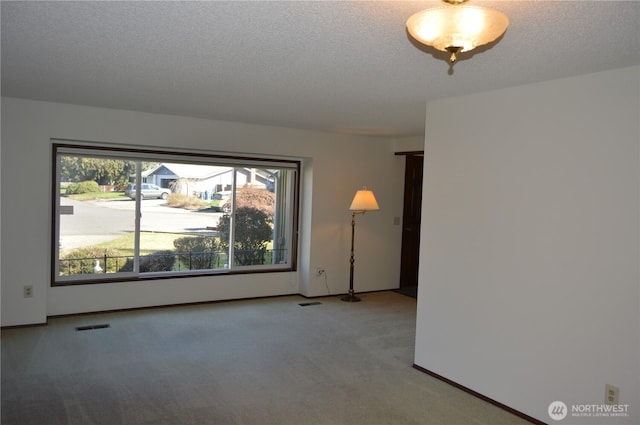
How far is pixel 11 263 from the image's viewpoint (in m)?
4.67

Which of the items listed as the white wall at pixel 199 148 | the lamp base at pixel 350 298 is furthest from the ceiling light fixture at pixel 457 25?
the lamp base at pixel 350 298

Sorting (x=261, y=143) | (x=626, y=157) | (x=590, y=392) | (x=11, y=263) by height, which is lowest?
(x=590, y=392)

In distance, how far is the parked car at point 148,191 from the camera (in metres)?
5.51

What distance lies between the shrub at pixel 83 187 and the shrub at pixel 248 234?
1.58m

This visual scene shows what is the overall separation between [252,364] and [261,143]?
2.98 m

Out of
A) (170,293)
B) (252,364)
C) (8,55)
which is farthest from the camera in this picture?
(170,293)

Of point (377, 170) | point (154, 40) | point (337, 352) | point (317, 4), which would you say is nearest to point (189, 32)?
point (154, 40)

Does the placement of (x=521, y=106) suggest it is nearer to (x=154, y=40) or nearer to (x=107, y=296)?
(x=154, y=40)

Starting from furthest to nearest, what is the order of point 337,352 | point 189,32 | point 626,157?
1. point 337,352
2. point 626,157
3. point 189,32

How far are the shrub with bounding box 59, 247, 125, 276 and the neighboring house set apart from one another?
37.6 inches

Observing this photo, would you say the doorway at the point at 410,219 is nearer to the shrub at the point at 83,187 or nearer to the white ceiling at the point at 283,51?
the white ceiling at the point at 283,51

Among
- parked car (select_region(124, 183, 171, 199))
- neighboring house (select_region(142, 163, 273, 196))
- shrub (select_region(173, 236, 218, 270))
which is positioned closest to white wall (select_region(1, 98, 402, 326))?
shrub (select_region(173, 236, 218, 270))

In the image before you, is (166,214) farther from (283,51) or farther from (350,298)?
(283,51)

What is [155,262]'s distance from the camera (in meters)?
5.73
